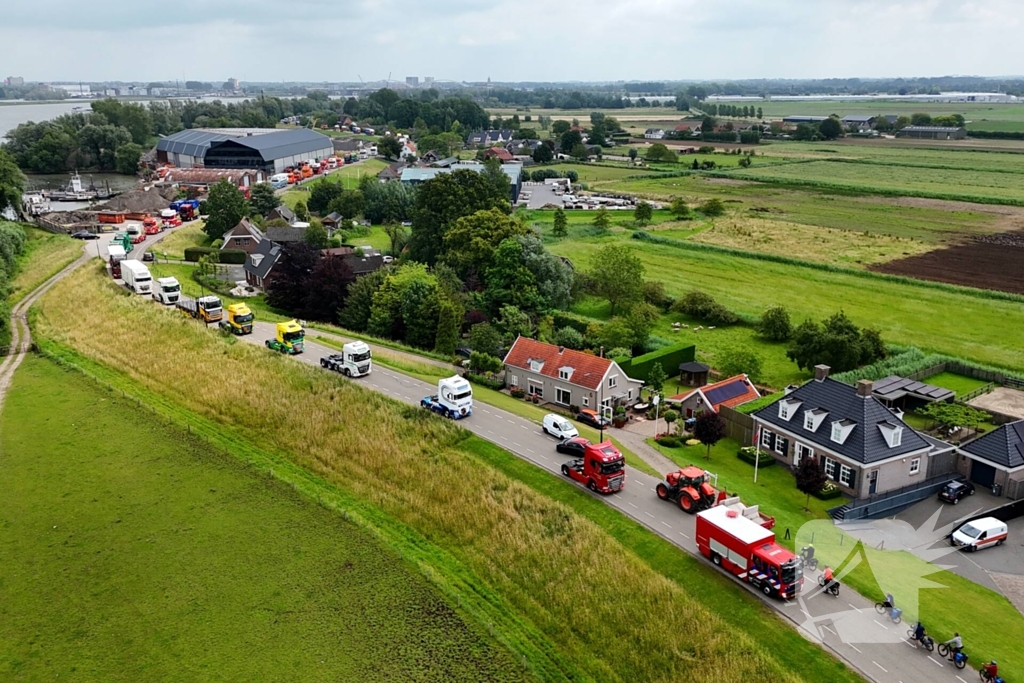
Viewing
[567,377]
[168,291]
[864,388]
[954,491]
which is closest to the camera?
[954,491]

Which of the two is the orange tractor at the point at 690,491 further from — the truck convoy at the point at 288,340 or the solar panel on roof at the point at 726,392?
the truck convoy at the point at 288,340

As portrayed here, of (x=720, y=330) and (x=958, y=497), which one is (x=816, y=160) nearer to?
(x=720, y=330)

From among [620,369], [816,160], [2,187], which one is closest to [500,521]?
[620,369]

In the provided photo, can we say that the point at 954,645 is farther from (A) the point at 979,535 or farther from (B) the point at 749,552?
(A) the point at 979,535

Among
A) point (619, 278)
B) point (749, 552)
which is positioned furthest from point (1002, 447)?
point (619, 278)

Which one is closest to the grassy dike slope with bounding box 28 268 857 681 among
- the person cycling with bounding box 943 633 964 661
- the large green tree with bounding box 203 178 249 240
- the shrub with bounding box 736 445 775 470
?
the person cycling with bounding box 943 633 964 661

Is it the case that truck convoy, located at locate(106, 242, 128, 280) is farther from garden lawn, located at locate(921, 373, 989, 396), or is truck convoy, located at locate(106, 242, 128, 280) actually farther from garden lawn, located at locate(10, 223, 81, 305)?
garden lawn, located at locate(921, 373, 989, 396)

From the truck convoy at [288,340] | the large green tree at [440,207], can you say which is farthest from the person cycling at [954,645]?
the large green tree at [440,207]
